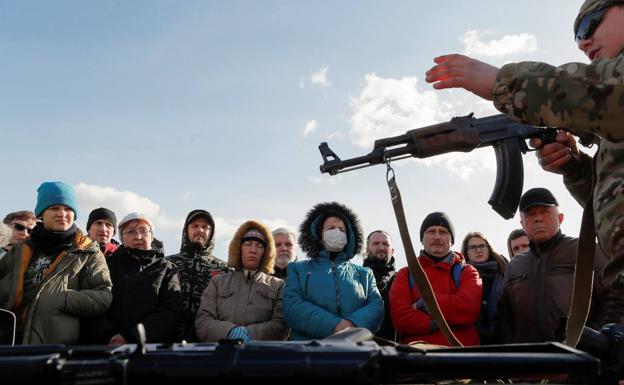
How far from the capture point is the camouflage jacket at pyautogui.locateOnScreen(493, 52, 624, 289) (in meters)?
1.91

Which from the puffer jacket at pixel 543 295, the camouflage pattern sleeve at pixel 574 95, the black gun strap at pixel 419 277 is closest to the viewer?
the camouflage pattern sleeve at pixel 574 95

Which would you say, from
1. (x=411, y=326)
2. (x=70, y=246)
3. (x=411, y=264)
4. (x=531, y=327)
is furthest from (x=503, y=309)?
(x=70, y=246)

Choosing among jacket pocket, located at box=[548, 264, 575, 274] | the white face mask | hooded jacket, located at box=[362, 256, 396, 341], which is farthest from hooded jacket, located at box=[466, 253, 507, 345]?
the white face mask

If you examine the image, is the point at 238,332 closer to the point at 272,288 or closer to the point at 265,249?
the point at 272,288

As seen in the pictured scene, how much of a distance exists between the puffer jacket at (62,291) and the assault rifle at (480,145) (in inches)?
112

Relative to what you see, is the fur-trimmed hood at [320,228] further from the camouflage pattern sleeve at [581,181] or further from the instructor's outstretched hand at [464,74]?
the instructor's outstretched hand at [464,74]

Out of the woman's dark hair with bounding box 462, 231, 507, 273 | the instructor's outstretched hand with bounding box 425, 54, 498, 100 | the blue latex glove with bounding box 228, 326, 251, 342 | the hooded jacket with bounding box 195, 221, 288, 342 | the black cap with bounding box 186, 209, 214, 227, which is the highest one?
the black cap with bounding box 186, 209, 214, 227

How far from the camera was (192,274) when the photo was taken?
19.8 ft

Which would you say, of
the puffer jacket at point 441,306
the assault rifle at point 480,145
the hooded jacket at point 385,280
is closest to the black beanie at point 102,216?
the hooded jacket at point 385,280

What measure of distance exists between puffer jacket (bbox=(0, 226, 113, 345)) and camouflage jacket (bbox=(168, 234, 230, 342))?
0.95 meters

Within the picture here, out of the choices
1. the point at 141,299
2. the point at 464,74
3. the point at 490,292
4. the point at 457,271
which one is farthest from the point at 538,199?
the point at 141,299

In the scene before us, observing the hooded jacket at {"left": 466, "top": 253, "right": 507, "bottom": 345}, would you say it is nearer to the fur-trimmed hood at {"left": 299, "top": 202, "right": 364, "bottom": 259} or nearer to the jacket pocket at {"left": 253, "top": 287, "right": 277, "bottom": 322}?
the fur-trimmed hood at {"left": 299, "top": 202, "right": 364, "bottom": 259}

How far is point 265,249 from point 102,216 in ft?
8.21

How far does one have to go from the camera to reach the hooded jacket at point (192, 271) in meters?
5.69
